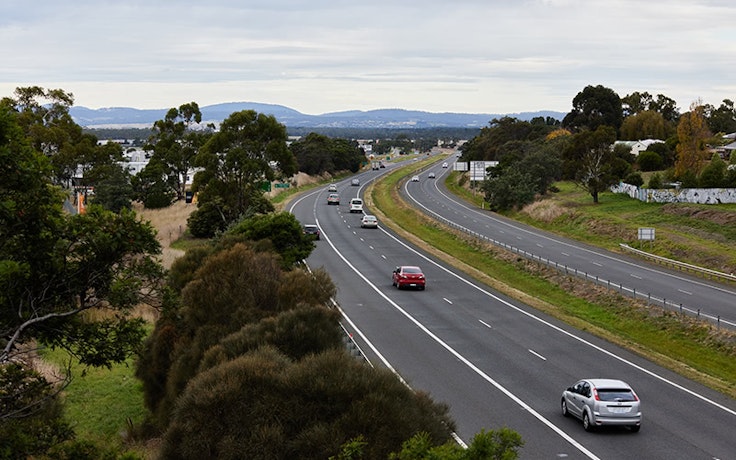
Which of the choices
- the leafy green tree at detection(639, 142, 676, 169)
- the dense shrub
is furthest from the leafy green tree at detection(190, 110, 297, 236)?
the leafy green tree at detection(639, 142, 676, 169)

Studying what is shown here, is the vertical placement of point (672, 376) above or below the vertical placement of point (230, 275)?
below

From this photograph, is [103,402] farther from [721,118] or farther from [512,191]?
[721,118]

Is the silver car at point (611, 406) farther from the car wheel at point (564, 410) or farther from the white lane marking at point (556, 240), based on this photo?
the white lane marking at point (556, 240)

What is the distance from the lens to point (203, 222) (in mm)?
60219

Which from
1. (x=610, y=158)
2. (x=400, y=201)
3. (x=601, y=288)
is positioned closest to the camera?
(x=601, y=288)

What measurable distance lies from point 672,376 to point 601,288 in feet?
44.9

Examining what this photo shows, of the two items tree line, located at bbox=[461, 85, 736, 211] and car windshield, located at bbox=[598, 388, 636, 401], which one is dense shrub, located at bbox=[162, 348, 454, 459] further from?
tree line, located at bbox=[461, 85, 736, 211]

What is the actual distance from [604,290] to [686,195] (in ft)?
100.0

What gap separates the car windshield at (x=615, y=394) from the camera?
19.4 metres

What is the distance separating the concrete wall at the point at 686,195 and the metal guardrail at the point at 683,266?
45.9 ft

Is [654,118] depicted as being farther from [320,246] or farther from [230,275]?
[230,275]

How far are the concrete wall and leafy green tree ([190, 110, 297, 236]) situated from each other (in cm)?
3037

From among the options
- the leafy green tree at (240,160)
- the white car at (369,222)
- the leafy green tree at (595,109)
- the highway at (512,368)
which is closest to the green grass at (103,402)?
the highway at (512,368)

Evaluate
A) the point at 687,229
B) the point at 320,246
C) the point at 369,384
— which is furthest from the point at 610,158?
the point at 369,384
